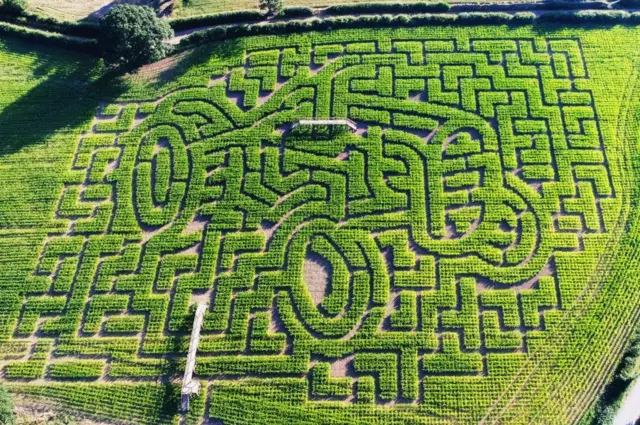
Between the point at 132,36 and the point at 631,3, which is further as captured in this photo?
the point at 631,3

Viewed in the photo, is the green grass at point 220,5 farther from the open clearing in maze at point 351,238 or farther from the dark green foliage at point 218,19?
the open clearing in maze at point 351,238

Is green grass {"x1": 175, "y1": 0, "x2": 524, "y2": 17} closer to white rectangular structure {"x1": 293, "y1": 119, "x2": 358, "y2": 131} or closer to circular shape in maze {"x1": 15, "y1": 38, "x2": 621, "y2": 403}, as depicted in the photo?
circular shape in maze {"x1": 15, "y1": 38, "x2": 621, "y2": 403}

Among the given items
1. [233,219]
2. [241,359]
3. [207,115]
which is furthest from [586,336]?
[207,115]

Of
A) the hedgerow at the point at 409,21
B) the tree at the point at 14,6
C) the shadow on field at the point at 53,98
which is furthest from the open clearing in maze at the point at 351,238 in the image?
the tree at the point at 14,6

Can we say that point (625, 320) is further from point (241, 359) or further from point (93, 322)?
point (93, 322)

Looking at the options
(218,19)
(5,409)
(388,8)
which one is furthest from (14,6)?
(5,409)

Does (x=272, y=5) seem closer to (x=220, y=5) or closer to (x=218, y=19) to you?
(x=218, y=19)
